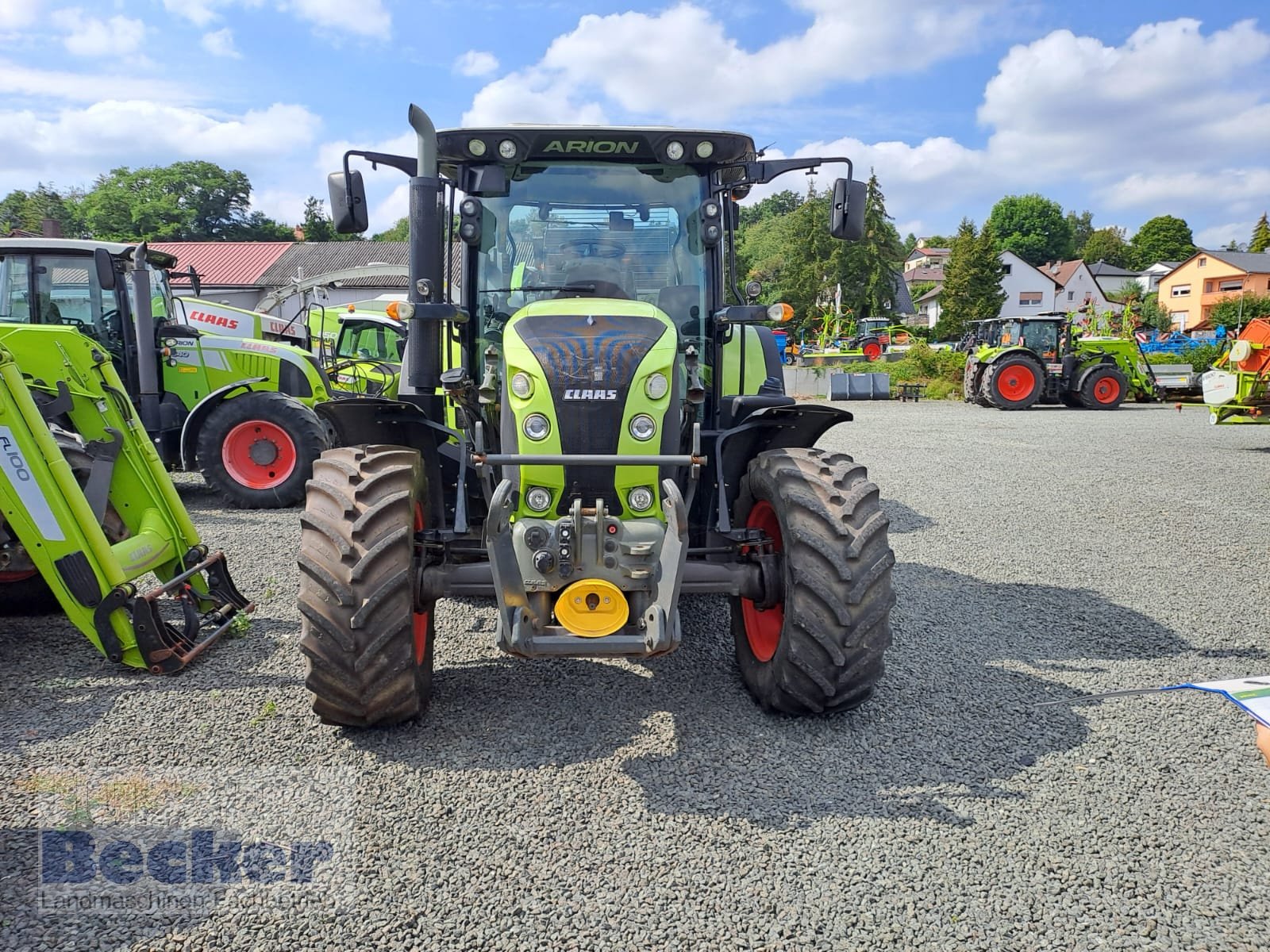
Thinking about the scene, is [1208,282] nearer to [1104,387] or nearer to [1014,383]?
[1104,387]

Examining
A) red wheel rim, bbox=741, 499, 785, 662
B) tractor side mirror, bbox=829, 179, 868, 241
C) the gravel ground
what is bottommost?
the gravel ground

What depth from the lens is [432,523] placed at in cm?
412

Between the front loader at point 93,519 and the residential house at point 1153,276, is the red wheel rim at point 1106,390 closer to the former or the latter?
the front loader at point 93,519

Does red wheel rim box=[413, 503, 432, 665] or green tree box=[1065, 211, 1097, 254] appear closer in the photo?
red wheel rim box=[413, 503, 432, 665]

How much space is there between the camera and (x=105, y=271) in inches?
296

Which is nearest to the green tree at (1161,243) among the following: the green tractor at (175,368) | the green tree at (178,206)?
the green tree at (178,206)

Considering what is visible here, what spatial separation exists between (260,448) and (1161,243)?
11651 cm

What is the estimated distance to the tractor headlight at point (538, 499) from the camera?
340 centimetres

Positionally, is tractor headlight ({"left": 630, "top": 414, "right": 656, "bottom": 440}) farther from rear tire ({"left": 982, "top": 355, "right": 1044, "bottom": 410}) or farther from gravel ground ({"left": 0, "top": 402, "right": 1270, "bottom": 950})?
rear tire ({"left": 982, "top": 355, "right": 1044, "bottom": 410})

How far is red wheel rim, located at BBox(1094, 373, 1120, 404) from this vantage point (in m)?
20.0

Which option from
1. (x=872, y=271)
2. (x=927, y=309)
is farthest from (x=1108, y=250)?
(x=872, y=271)

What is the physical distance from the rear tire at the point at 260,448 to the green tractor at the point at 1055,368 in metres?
16.9

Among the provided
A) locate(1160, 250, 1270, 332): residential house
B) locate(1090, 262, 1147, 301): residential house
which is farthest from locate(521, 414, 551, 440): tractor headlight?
locate(1090, 262, 1147, 301): residential house

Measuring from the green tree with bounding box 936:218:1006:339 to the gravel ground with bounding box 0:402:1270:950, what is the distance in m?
50.7
